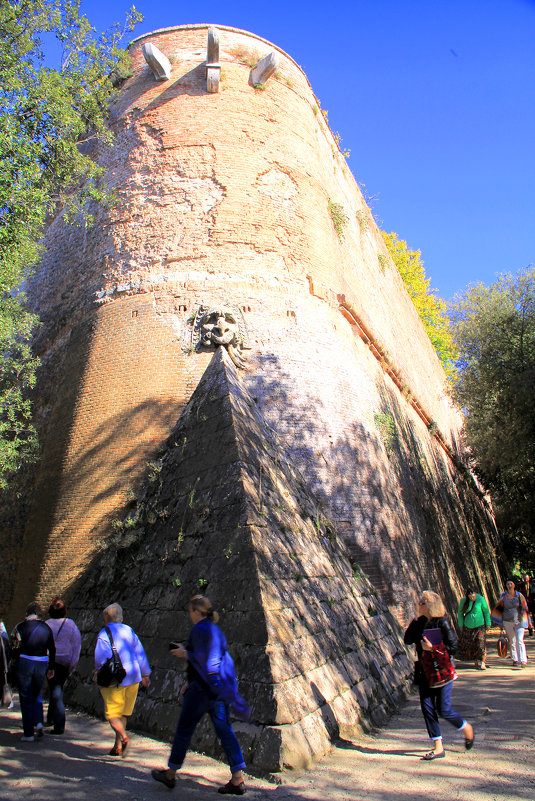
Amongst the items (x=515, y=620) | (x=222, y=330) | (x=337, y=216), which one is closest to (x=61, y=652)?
(x=222, y=330)

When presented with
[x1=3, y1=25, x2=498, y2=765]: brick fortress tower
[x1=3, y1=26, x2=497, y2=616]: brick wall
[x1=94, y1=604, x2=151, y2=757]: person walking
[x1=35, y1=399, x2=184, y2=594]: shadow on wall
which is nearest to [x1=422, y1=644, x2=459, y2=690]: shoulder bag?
[x1=94, y1=604, x2=151, y2=757]: person walking

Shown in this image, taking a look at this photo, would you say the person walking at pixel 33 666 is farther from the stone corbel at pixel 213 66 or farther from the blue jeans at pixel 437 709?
the stone corbel at pixel 213 66

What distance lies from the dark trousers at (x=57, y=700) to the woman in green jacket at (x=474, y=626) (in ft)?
19.3

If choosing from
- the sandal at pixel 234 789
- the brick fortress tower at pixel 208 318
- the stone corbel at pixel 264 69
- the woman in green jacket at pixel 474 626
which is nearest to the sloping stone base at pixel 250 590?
the sandal at pixel 234 789

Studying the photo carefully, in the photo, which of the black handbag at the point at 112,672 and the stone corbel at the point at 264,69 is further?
the stone corbel at the point at 264,69

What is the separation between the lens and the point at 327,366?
10062mm

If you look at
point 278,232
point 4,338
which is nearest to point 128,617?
point 4,338

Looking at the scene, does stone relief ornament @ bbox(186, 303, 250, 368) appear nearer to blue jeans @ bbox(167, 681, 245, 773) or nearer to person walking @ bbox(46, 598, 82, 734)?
person walking @ bbox(46, 598, 82, 734)

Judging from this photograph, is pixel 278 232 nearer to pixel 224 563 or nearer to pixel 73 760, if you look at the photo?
pixel 224 563

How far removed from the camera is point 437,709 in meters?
4.24

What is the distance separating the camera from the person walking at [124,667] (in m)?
4.01

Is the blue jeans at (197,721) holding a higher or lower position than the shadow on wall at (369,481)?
lower

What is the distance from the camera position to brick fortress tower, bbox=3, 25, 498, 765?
8.77 meters

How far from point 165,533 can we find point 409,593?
581cm
